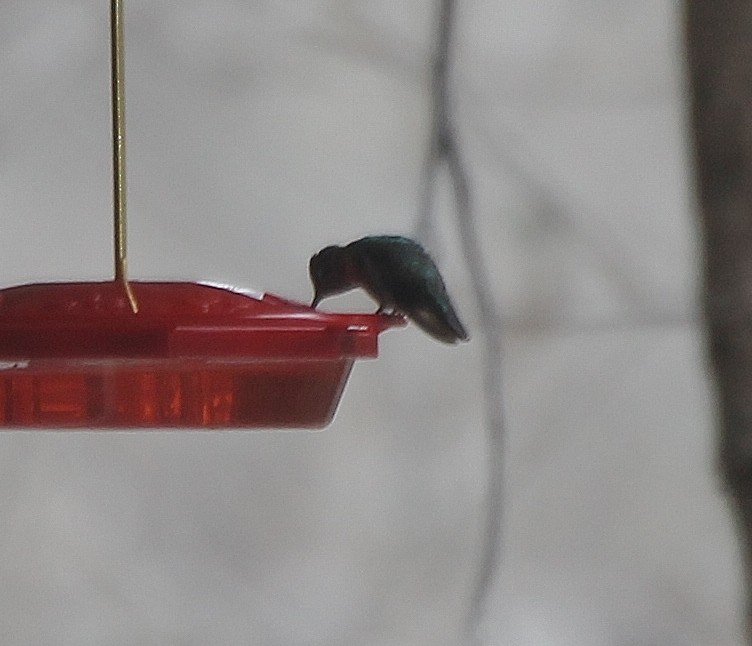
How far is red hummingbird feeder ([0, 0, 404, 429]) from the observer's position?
1.62ft

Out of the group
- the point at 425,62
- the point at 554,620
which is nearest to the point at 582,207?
the point at 425,62

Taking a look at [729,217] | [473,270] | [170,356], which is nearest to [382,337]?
[473,270]

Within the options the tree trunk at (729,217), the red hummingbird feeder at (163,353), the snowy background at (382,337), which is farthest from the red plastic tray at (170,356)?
the tree trunk at (729,217)

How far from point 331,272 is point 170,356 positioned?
0.13 meters

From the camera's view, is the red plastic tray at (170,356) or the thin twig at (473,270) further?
the thin twig at (473,270)

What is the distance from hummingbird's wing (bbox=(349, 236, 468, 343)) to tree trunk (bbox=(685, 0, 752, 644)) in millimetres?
650

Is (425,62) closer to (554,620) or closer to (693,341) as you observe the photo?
(693,341)

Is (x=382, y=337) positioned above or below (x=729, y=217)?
below

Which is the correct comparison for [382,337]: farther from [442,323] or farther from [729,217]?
[442,323]

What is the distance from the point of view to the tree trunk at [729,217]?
1.12 meters

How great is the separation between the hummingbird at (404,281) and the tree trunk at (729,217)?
64 cm

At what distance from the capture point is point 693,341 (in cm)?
113

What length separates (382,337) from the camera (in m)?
1.11

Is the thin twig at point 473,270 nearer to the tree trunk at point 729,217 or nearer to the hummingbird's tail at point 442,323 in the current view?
the tree trunk at point 729,217
